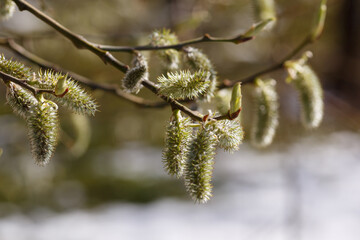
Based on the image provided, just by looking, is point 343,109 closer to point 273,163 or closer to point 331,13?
point 331,13

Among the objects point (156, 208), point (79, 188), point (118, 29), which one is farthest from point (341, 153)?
point (79, 188)

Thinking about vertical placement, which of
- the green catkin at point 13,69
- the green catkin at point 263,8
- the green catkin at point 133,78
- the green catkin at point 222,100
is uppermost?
the green catkin at point 263,8

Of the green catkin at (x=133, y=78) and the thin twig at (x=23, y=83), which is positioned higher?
the green catkin at (x=133, y=78)

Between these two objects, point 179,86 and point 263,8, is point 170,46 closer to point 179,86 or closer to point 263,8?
point 179,86

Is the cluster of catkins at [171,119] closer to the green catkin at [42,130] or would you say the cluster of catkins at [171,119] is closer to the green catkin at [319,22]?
the green catkin at [42,130]

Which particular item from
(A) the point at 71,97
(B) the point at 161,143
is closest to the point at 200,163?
(A) the point at 71,97

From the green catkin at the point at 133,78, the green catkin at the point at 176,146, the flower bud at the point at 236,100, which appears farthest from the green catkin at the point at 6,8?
the flower bud at the point at 236,100
